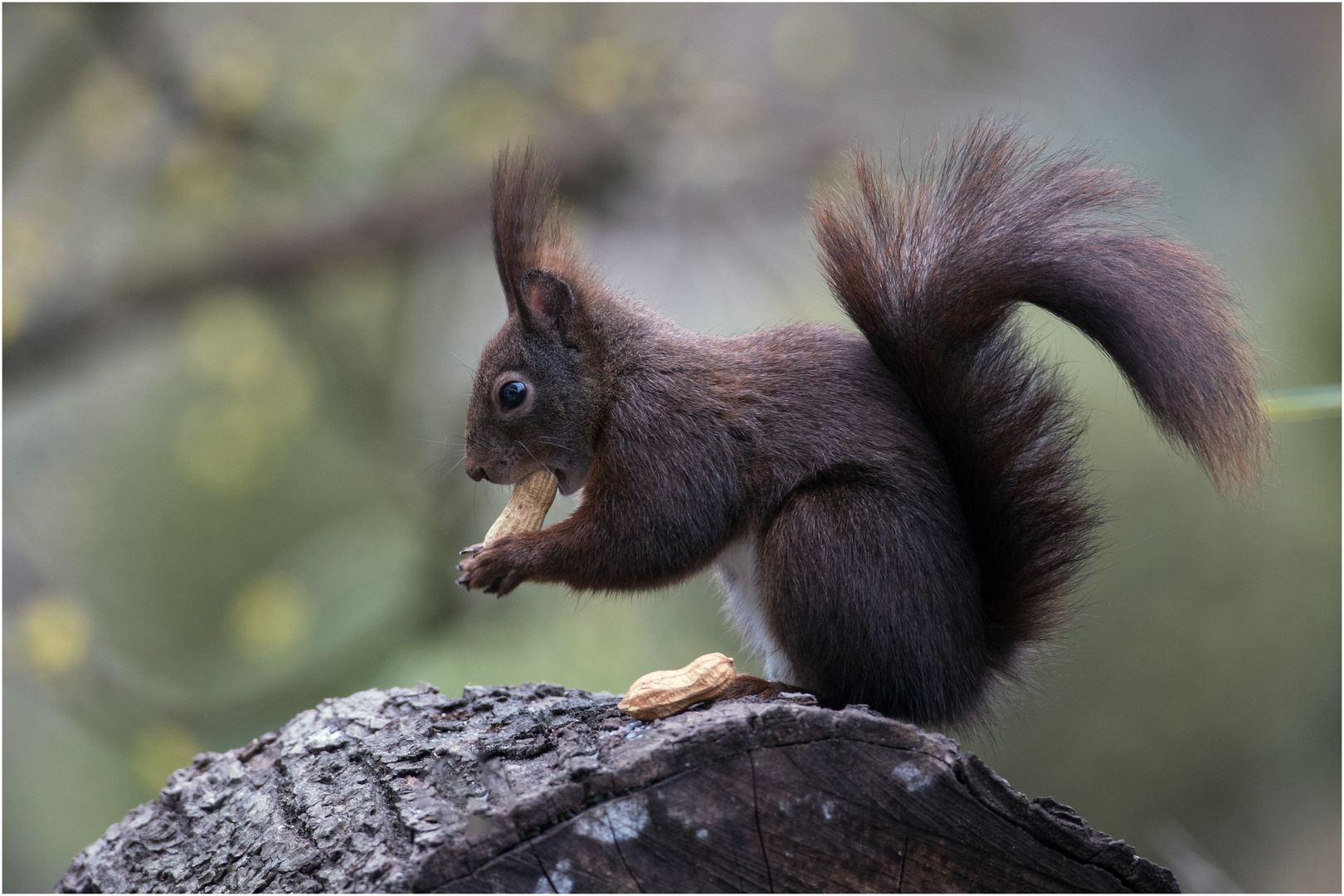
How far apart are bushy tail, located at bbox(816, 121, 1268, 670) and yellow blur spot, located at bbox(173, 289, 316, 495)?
2.48 metres

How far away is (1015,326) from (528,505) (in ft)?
2.47

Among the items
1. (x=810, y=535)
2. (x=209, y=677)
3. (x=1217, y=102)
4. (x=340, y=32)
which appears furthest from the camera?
(x=340, y=32)

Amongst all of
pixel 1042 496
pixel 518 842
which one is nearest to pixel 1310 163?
pixel 1042 496

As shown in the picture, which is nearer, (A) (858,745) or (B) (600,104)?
(A) (858,745)

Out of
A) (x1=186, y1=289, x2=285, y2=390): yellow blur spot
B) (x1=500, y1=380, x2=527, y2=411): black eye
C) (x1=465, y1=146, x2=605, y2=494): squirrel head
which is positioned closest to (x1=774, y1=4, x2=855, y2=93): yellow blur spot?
(x1=186, y1=289, x2=285, y2=390): yellow blur spot

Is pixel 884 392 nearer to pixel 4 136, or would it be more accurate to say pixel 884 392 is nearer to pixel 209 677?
pixel 209 677

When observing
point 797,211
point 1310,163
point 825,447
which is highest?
point 797,211

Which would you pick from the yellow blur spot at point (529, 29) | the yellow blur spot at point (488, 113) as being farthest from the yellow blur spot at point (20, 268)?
the yellow blur spot at point (529, 29)

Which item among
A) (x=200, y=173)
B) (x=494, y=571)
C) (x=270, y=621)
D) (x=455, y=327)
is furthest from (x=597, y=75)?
(x=494, y=571)

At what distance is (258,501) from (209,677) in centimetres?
108

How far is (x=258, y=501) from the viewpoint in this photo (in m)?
4.12

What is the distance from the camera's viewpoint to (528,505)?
1.59 metres

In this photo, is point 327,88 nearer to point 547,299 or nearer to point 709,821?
point 547,299

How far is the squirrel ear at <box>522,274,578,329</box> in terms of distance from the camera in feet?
5.21
